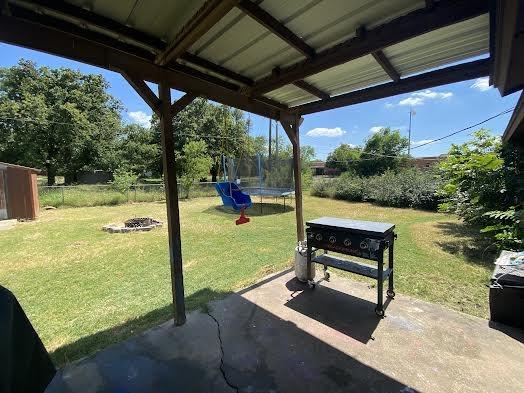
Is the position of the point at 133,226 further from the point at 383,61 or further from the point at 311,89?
the point at 383,61

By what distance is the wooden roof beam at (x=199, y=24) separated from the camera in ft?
4.74

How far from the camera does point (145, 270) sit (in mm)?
4383

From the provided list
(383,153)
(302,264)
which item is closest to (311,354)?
(302,264)

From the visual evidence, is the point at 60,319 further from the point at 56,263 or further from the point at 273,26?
the point at 273,26

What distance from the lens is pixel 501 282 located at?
2.57 metres

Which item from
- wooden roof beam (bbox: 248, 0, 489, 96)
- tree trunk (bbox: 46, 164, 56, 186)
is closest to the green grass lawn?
wooden roof beam (bbox: 248, 0, 489, 96)

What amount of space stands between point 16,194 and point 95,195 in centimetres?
367

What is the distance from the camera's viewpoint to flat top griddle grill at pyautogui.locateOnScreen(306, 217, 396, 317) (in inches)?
108

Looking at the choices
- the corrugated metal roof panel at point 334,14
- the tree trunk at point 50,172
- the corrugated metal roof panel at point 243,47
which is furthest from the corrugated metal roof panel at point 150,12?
the tree trunk at point 50,172

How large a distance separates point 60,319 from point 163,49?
9.91ft

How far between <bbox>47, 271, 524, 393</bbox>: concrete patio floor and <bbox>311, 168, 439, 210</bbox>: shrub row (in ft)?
27.1

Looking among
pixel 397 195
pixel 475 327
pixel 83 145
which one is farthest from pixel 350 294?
pixel 83 145

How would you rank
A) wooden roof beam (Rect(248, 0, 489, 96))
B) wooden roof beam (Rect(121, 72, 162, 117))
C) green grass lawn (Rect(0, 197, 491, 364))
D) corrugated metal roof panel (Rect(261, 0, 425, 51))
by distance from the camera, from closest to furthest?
wooden roof beam (Rect(248, 0, 489, 96)) < corrugated metal roof panel (Rect(261, 0, 425, 51)) < wooden roof beam (Rect(121, 72, 162, 117)) < green grass lawn (Rect(0, 197, 491, 364))

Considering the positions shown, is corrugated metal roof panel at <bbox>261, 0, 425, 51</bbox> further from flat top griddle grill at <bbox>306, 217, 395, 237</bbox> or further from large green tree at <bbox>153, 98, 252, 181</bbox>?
large green tree at <bbox>153, 98, 252, 181</bbox>
